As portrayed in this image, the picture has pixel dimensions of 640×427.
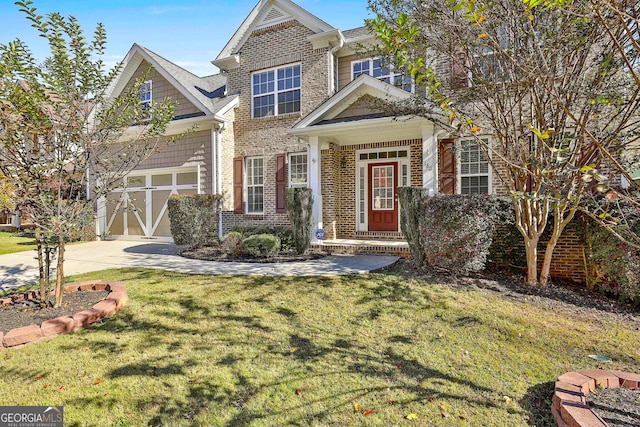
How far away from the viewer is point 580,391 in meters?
2.83

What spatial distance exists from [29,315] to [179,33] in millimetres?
7244

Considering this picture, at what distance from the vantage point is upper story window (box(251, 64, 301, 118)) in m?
12.0

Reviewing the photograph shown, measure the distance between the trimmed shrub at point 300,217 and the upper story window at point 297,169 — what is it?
2180mm

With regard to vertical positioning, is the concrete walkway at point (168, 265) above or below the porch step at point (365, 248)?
below

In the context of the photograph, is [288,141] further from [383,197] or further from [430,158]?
[430,158]

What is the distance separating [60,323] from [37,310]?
94 cm

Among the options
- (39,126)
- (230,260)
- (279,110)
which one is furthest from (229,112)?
(39,126)

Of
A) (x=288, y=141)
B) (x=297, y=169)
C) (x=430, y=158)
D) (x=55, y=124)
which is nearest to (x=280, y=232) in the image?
(x=297, y=169)

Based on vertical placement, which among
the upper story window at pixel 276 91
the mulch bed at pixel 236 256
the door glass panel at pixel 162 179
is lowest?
the mulch bed at pixel 236 256

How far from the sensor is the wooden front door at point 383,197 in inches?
429

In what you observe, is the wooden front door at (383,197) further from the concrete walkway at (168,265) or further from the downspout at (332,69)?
the downspout at (332,69)

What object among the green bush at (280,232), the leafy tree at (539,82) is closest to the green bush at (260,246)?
the green bush at (280,232)

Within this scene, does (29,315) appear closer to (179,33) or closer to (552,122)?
(179,33)

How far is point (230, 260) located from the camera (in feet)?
28.1
